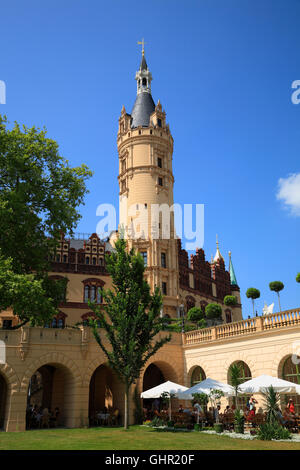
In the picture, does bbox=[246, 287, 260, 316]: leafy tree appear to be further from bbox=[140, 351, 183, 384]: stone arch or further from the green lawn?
the green lawn

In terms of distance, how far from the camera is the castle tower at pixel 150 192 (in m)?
51.9

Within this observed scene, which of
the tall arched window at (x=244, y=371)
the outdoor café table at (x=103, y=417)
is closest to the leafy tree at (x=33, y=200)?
the outdoor café table at (x=103, y=417)

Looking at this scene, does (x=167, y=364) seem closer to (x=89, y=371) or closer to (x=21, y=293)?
(x=89, y=371)

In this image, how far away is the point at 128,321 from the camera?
2558cm

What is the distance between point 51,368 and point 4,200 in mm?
15146

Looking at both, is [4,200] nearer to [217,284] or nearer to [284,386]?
[284,386]

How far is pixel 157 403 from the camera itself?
3622 centimetres

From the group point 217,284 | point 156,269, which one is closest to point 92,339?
point 156,269

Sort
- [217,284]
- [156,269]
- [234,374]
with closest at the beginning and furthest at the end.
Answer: [234,374] → [156,269] → [217,284]

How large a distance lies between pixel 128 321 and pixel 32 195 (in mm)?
13145

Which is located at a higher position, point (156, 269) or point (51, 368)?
point (156, 269)

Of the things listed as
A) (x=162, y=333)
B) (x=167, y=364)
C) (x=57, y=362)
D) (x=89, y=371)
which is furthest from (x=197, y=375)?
(x=57, y=362)

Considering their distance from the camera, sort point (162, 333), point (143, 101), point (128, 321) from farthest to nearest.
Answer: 1. point (143, 101)
2. point (162, 333)
3. point (128, 321)

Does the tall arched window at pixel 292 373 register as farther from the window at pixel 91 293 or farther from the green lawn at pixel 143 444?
the window at pixel 91 293
